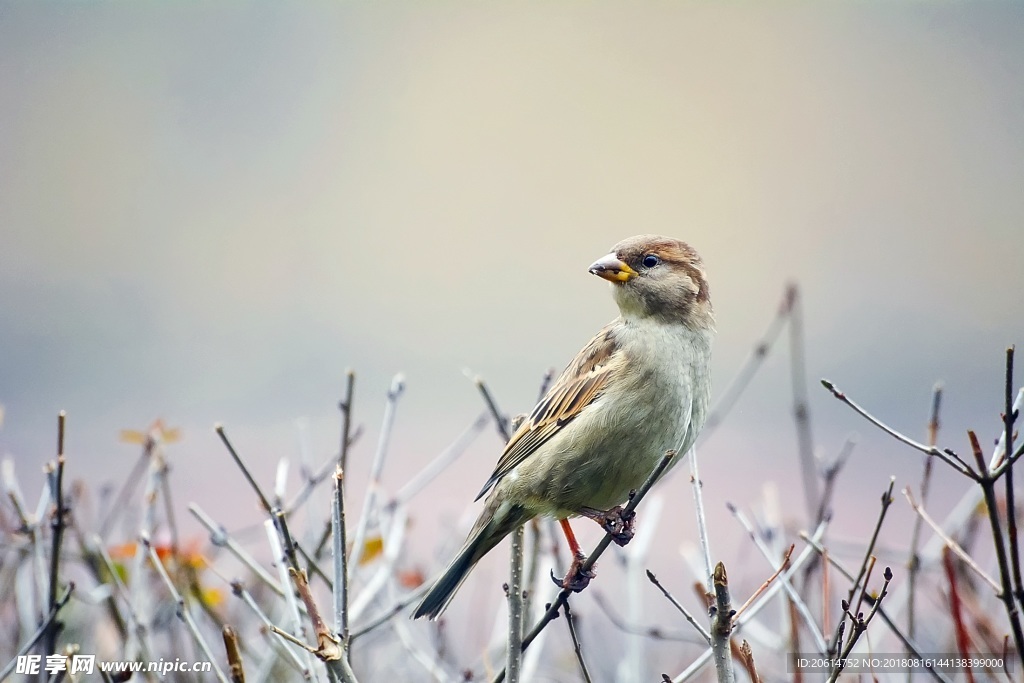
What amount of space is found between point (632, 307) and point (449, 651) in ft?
4.58

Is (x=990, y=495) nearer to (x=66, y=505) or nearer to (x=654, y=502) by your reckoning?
(x=654, y=502)

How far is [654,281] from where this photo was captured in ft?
10.7

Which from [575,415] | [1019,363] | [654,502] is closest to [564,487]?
[575,415]

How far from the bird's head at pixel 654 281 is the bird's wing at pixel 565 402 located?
0.16m

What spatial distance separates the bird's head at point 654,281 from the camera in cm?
324

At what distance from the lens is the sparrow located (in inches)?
115

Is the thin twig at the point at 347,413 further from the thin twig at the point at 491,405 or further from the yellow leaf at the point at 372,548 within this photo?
the yellow leaf at the point at 372,548

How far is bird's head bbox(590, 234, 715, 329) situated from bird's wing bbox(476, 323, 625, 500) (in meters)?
0.16

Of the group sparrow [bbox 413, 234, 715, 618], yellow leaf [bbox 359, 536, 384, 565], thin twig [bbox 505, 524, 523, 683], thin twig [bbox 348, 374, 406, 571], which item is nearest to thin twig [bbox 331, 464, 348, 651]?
thin twig [bbox 505, 524, 523, 683]

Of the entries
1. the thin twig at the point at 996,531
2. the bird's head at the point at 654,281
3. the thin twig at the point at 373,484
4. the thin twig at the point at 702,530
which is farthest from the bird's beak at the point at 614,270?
the thin twig at the point at 996,531

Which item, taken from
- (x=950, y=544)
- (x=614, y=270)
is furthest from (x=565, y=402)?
(x=950, y=544)

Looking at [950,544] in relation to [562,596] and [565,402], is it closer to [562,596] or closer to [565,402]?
[562,596]

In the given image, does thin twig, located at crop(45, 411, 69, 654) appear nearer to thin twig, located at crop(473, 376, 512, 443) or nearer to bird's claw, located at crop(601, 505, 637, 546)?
thin twig, located at crop(473, 376, 512, 443)

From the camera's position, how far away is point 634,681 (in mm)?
2746
